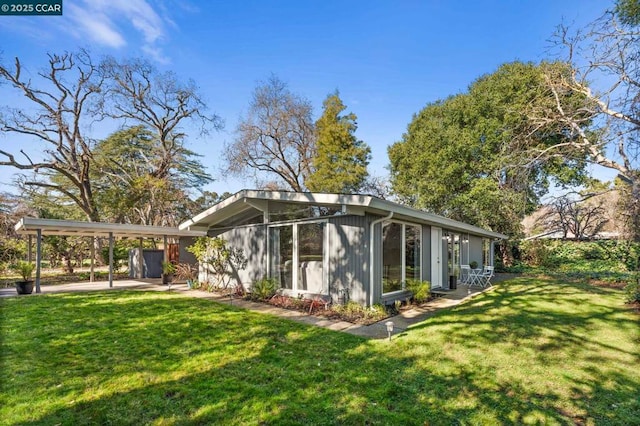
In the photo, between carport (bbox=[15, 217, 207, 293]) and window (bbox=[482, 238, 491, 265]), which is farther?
window (bbox=[482, 238, 491, 265])

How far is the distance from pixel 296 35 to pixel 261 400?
10.3m

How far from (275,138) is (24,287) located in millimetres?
15452

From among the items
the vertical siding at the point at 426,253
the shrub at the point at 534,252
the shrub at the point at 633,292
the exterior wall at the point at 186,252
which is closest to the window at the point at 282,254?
the vertical siding at the point at 426,253

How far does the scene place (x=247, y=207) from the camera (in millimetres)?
9484

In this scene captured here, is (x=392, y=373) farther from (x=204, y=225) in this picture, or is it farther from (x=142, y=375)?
(x=204, y=225)

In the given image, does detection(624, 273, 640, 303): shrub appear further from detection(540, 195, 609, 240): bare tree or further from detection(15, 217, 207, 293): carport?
detection(540, 195, 609, 240): bare tree

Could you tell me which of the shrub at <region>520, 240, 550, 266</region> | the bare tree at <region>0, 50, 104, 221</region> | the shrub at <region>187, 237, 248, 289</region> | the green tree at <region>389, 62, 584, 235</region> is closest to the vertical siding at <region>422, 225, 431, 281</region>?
the shrub at <region>187, 237, 248, 289</region>

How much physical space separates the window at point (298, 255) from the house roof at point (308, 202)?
0.80 meters

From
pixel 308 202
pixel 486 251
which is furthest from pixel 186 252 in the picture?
pixel 486 251

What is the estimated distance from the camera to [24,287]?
31.5 ft

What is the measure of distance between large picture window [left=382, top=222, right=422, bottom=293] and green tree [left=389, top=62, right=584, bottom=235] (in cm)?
850

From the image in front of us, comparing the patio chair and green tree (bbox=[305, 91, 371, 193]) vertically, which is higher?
green tree (bbox=[305, 91, 371, 193])

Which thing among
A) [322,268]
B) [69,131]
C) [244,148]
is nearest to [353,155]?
[244,148]

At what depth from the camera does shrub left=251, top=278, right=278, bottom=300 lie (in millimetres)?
8539
